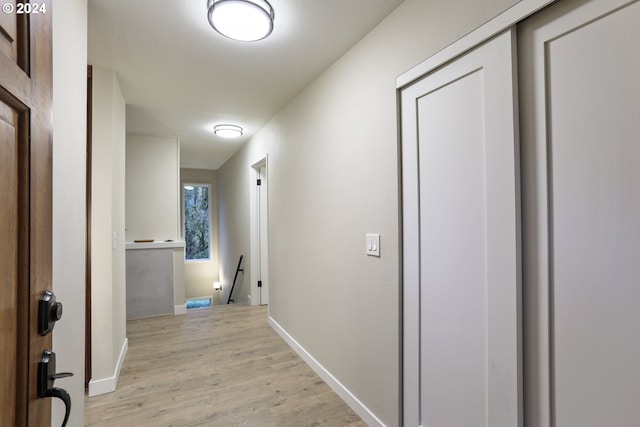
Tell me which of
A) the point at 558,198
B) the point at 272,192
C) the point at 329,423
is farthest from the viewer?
the point at 272,192

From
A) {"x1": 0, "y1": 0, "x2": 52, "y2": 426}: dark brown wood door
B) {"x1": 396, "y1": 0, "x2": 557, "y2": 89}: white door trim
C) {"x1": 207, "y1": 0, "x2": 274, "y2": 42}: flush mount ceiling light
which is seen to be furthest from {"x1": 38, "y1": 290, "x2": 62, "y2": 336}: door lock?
{"x1": 396, "y1": 0, "x2": 557, "y2": 89}: white door trim

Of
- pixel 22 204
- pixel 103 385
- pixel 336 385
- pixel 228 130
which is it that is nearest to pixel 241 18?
pixel 22 204

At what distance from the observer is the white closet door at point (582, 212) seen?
89 cm

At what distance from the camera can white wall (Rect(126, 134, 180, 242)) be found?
4.07m

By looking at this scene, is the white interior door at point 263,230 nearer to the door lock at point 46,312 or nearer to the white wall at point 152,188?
the white wall at point 152,188

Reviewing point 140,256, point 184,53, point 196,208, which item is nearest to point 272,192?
point 184,53

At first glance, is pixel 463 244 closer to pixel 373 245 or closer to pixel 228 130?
pixel 373 245

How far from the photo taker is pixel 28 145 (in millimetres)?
643

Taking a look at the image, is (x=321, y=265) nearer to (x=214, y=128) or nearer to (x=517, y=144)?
(x=517, y=144)

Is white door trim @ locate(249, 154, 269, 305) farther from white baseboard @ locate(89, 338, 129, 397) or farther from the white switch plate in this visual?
the white switch plate

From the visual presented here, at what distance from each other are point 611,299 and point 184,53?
8.59 feet

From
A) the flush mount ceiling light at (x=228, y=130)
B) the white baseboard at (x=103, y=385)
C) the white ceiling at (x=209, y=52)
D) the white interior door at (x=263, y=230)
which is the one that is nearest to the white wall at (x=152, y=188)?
the white ceiling at (x=209, y=52)

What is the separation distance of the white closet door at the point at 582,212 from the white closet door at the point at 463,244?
0.07m

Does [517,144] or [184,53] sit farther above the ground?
[184,53]
